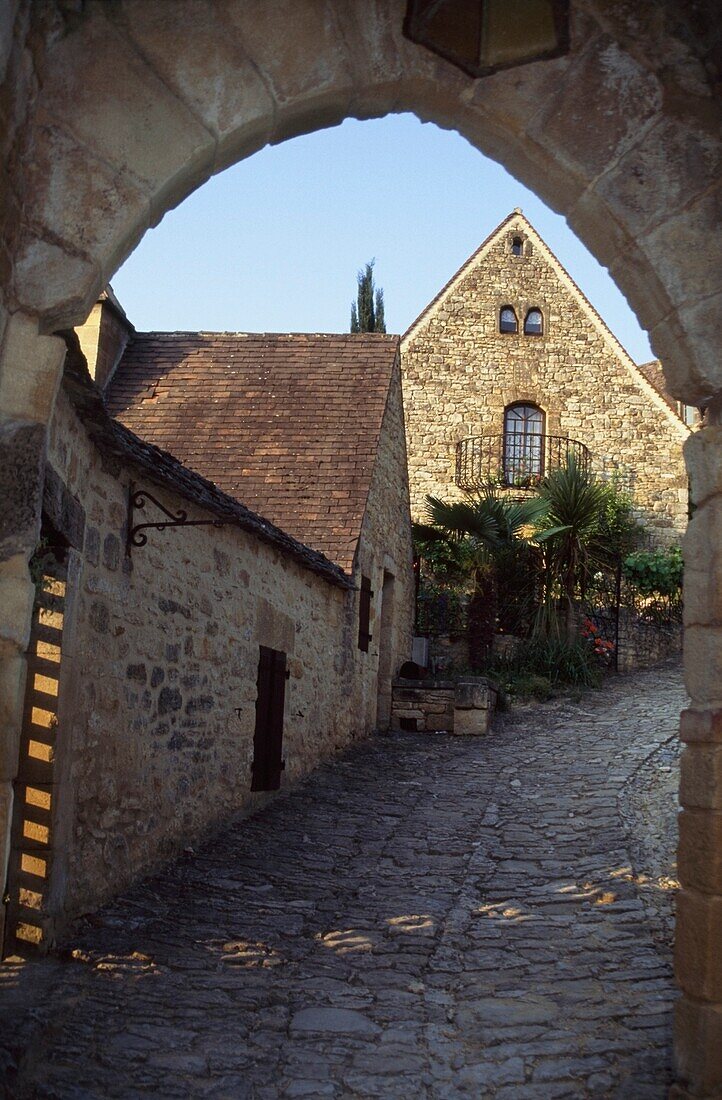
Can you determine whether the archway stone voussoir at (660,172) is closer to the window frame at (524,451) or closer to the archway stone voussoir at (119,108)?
the archway stone voussoir at (119,108)

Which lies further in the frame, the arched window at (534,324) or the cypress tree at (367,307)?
the cypress tree at (367,307)

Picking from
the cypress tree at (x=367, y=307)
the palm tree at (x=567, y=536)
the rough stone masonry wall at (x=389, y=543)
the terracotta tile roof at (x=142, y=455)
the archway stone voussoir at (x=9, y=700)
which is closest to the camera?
the archway stone voussoir at (x=9, y=700)

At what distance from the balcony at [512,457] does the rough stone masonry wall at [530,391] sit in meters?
0.23

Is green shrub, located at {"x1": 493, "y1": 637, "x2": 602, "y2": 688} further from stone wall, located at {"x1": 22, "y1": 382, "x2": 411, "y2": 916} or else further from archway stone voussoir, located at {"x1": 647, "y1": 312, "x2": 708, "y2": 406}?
archway stone voussoir, located at {"x1": 647, "y1": 312, "x2": 708, "y2": 406}

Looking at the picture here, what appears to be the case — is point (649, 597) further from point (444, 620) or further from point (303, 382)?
point (303, 382)

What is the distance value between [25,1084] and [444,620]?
42.6 ft

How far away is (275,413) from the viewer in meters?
12.8

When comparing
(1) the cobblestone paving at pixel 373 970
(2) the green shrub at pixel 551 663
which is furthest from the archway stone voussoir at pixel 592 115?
(2) the green shrub at pixel 551 663

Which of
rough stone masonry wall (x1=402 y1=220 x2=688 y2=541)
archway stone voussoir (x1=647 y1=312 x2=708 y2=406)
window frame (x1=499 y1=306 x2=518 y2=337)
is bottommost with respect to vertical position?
archway stone voussoir (x1=647 y1=312 x2=708 y2=406)

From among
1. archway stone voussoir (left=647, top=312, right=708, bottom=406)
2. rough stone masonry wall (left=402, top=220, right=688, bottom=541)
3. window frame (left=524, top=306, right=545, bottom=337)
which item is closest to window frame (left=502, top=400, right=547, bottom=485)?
rough stone masonry wall (left=402, top=220, right=688, bottom=541)

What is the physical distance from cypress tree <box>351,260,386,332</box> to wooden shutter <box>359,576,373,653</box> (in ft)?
50.4

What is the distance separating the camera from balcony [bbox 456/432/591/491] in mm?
19734

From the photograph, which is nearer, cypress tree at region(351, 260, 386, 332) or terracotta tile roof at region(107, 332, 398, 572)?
terracotta tile roof at region(107, 332, 398, 572)

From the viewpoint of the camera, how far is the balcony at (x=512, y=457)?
19734 mm
